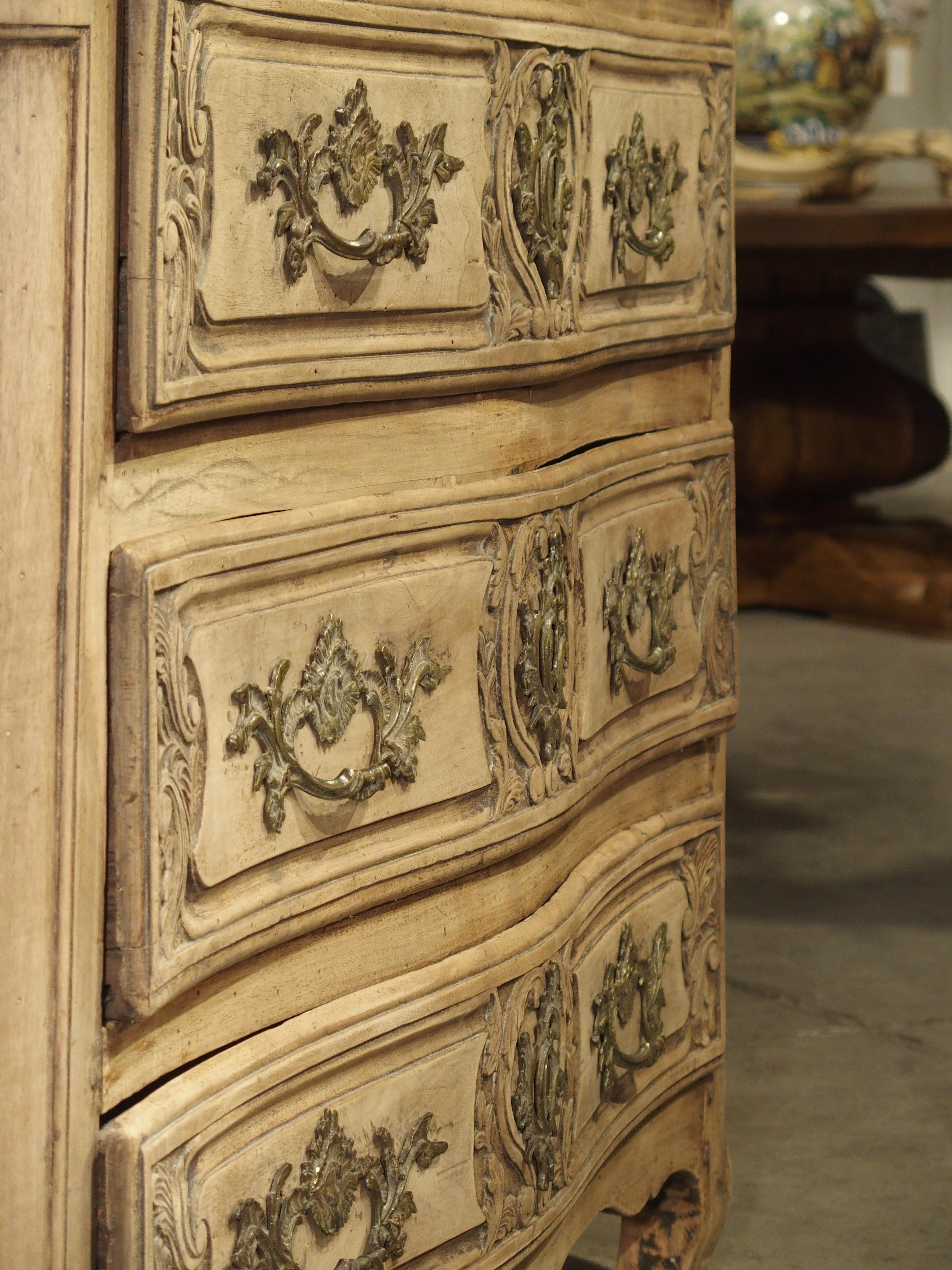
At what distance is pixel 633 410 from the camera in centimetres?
118

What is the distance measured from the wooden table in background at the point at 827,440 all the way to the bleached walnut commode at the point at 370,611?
258cm

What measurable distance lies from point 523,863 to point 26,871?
15.6 inches

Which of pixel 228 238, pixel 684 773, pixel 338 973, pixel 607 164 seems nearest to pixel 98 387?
pixel 228 238

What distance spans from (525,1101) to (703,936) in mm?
342

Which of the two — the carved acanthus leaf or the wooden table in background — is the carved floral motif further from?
the wooden table in background

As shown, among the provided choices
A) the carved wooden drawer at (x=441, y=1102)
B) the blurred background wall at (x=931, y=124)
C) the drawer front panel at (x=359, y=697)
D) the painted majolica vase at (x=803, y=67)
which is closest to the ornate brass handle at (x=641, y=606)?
the drawer front panel at (x=359, y=697)

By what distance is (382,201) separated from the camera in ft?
2.78

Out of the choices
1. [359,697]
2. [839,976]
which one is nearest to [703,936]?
[359,697]

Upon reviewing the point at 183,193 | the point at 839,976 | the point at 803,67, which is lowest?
the point at 839,976

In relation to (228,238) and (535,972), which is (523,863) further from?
(228,238)

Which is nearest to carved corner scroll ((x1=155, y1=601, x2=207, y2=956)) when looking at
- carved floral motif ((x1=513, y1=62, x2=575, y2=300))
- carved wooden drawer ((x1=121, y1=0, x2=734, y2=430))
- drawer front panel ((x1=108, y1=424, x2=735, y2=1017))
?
drawer front panel ((x1=108, y1=424, x2=735, y2=1017))

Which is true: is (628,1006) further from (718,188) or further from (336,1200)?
(718,188)

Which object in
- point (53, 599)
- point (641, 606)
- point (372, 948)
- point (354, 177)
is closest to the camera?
point (53, 599)

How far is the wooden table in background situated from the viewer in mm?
3975
